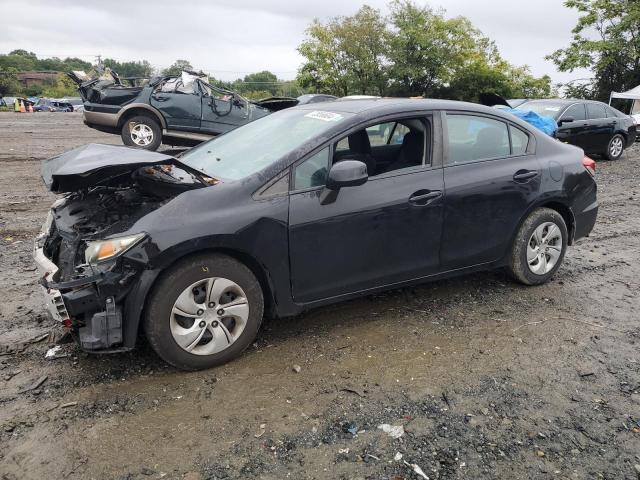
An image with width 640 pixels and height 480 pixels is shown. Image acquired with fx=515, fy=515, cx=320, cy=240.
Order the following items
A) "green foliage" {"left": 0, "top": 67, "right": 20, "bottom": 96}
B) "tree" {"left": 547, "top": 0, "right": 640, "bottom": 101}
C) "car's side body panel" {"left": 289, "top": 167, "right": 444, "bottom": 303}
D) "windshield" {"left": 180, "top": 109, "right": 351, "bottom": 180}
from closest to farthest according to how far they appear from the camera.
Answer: "car's side body panel" {"left": 289, "top": 167, "right": 444, "bottom": 303}, "windshield" {"left": 180, "top": 109, "right": 351, "bottom": 180}, "tree" {"left": 547, "top": 0, "right": 640, "bottom": 101}, "green foliage" {"left": 0, "top": 67, "right": 20, "bottom": 96}

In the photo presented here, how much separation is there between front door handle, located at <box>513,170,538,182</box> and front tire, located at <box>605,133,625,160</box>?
10870 millimetres

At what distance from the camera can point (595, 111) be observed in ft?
42.5

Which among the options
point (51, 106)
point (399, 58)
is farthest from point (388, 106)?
point (51, 106)

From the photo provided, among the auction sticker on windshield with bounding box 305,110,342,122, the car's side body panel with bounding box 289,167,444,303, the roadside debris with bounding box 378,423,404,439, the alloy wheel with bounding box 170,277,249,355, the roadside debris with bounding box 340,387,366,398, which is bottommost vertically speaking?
the roadside debris with bounding box 378,423,404,439

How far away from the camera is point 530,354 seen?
3.51m

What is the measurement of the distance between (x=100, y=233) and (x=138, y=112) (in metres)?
8.64

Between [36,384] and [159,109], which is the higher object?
[159,109]

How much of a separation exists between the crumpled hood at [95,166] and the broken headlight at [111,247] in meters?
0.45

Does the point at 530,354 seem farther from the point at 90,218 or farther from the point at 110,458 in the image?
the point at 90,218

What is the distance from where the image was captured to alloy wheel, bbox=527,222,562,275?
14.6 feet

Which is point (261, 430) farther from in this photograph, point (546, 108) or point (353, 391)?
point (546, 108)

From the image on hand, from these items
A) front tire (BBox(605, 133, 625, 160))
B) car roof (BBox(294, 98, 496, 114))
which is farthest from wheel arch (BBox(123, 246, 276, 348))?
front tire (BBox(605, 133, 625, 160))

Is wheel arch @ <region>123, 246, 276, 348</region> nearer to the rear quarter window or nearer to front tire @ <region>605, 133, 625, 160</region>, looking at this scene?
the rear quarter window

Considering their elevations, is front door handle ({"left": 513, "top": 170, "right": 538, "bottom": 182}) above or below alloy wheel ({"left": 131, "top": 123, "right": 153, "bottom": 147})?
above
